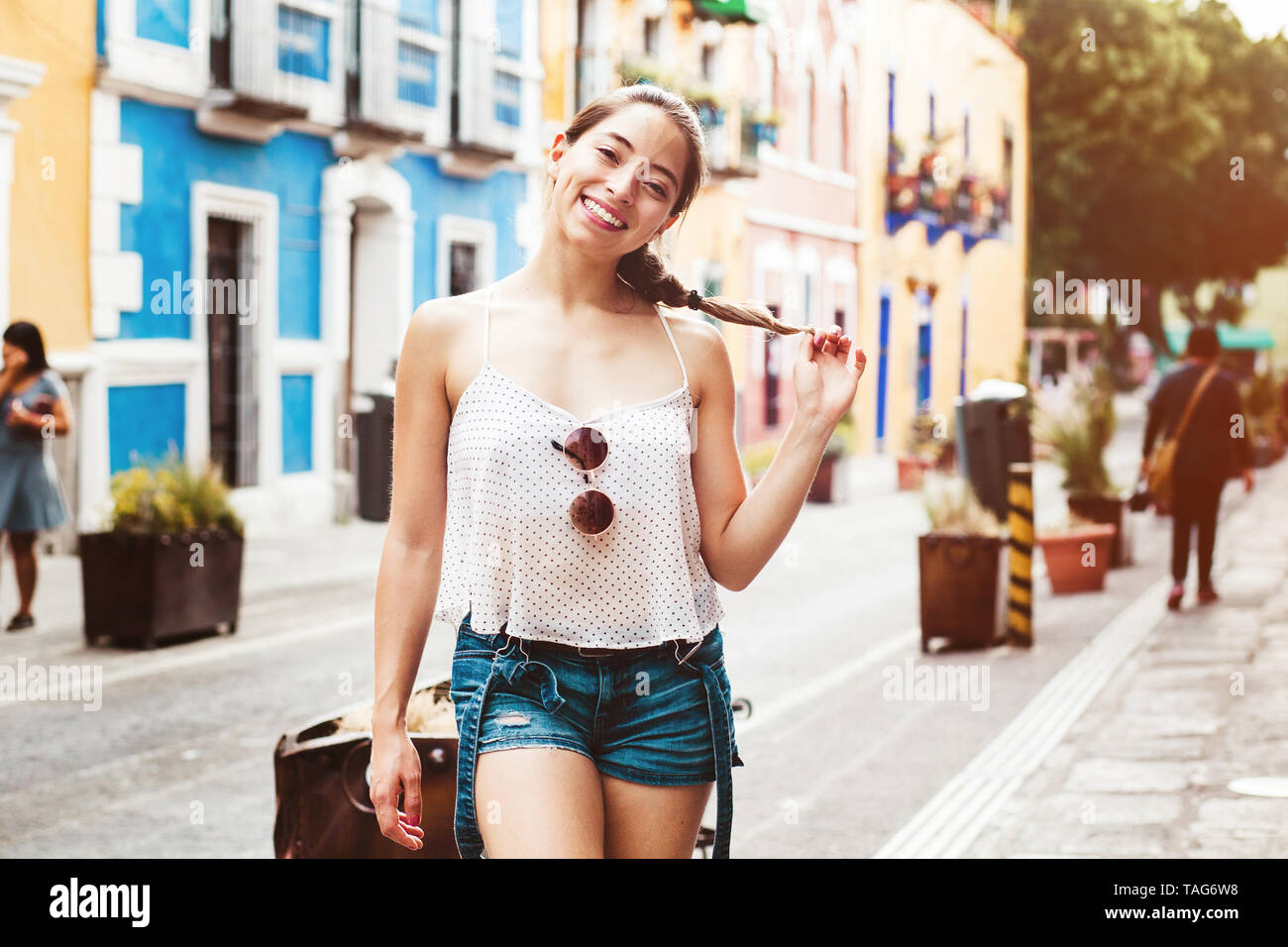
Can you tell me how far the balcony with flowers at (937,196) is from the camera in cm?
3097

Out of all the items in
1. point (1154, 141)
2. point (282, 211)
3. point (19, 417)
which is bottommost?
Answer: point (19, 417)

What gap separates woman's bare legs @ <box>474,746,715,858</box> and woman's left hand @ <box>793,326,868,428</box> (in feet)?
1.89

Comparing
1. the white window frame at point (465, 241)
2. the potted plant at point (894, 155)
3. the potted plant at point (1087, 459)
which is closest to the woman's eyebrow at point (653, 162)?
the potted plant at point (1087, 459)

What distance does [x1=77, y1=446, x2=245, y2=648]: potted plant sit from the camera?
369 inches

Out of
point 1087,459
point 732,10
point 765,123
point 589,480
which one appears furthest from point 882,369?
point 589,480

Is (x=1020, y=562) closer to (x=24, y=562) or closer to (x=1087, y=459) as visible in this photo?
(x=1087, y=459)

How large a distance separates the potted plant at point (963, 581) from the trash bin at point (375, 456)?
23.0ft

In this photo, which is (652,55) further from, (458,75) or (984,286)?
(984,286)

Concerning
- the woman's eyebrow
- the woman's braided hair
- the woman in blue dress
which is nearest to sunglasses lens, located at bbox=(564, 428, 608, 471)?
the woman's braided hair

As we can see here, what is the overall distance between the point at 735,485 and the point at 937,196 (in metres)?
29.9

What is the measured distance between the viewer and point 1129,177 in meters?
45.7

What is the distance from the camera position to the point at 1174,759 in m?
6.91

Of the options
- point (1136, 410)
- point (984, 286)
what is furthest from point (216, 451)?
point (1136, 410)

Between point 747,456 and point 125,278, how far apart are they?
290 inches
